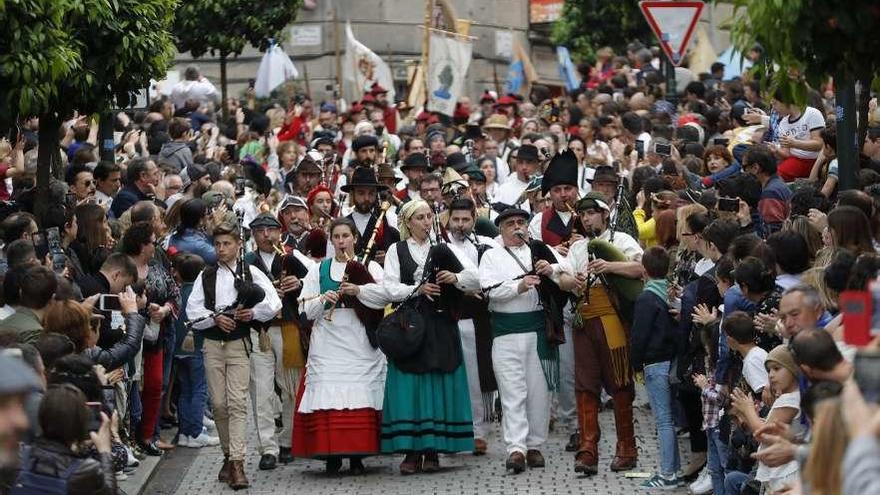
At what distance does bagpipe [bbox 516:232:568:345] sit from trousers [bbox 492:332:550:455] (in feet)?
0.47

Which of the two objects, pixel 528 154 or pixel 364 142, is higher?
pixel 364 142

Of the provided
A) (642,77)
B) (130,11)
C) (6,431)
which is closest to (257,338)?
(130,11)

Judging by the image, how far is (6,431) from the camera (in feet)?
23.5

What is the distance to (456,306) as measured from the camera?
1550 cm

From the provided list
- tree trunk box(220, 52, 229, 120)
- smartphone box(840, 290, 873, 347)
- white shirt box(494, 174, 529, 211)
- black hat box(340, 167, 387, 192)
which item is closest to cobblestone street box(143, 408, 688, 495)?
black hat box(340, 167, 387, 192)

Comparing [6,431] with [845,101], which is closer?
[6,431]

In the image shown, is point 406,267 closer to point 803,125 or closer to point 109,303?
point 109,303

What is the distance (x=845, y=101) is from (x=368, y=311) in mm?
3872

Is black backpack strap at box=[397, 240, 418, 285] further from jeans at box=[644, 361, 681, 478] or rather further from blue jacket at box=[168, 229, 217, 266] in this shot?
blue jacket at box=[168, 229, 217, 266]

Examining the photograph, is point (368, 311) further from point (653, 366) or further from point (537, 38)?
point (537, 38)

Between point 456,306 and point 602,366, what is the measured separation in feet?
3.79

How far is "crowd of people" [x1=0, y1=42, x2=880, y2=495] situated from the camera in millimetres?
12406

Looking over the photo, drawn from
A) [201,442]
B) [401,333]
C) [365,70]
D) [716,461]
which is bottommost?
[201,442]

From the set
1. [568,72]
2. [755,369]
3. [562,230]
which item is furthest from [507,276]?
[568,72]
